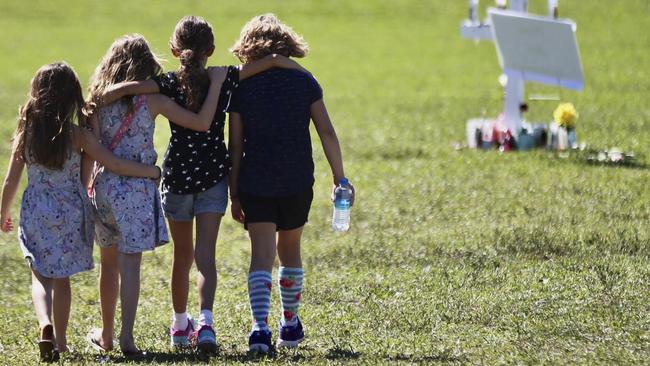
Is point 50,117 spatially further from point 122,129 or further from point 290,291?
point 290,291

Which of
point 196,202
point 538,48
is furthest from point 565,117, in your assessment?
point 196,202

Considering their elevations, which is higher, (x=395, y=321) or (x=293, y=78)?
(x=293, y=78)

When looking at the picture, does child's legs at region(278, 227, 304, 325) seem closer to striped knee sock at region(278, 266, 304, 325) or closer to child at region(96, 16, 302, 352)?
striped knee sock at region(278, 266, 304, 325)

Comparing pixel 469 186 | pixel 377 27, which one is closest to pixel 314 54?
pixel 377 27

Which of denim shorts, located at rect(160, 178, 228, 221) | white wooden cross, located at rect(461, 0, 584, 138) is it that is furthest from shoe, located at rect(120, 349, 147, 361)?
white wooden cross, located at rect(461, 0, 584, 138)

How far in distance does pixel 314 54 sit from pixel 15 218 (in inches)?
618

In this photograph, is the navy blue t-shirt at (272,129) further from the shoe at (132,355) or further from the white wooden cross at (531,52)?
the white wooden cross at (531,52)

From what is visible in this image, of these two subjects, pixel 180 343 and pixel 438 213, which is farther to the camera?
pixel 438 213

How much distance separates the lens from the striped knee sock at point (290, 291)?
689cm

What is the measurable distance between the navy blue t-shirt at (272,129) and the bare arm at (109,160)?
1.55 ft

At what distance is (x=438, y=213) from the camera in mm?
10898

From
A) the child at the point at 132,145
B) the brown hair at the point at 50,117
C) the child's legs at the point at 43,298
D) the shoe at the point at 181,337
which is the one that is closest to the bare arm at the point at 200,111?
the child at the point at 132,145

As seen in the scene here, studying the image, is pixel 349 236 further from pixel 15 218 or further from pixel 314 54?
pixel 314 54

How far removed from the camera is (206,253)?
674 centimetres
